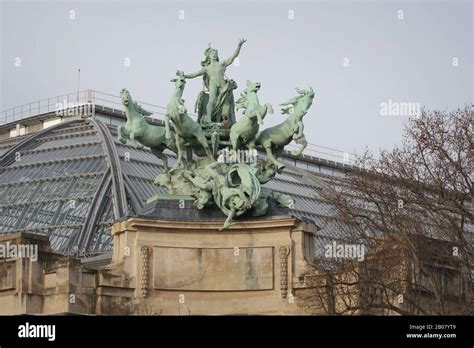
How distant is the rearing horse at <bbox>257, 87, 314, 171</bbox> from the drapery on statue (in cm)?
197

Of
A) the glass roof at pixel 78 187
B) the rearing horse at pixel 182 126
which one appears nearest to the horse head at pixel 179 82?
the rearing horse at pixel 182 126

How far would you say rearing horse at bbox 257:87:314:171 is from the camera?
208 ft

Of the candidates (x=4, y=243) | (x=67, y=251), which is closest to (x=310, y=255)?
(x=4, y=243)

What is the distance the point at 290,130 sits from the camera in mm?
63500

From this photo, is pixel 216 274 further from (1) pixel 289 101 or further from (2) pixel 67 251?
(2) pixel 67 251

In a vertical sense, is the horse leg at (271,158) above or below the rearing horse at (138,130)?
below

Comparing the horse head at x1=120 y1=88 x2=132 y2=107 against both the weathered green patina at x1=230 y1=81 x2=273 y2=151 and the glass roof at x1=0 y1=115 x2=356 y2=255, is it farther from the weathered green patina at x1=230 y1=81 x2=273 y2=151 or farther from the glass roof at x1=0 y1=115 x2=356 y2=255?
the glass roof at x1=0 y1=115 x2=356 y2=255

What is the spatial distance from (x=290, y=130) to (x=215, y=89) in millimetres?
3611

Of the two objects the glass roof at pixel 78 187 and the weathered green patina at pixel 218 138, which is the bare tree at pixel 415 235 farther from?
the glass roof at pixel 78 187

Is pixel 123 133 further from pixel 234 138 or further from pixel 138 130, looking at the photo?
pixel 234 138

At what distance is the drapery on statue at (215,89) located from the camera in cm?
6469

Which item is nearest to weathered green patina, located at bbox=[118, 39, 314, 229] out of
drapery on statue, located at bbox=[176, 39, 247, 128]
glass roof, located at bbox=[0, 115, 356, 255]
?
drapery on statue, located at bbox=[176, 39, 247, 128]

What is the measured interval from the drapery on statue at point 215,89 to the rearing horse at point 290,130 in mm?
1969

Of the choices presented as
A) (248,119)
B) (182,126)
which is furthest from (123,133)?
(248,119)
